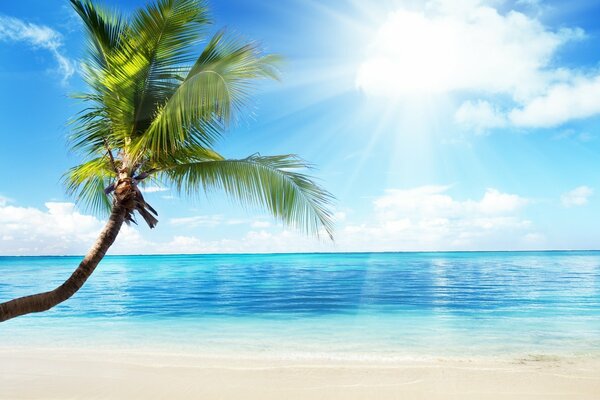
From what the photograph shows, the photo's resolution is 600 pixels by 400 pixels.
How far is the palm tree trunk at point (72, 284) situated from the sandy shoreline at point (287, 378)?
4.09 m

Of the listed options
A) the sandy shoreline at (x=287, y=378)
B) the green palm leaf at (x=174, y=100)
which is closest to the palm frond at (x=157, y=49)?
the green palm leaf at (x=174, y=100)

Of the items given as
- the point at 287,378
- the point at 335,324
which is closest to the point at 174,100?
the point at 287,378

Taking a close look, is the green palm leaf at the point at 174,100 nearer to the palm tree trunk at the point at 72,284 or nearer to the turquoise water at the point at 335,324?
the palm tree trunk at the point at 72,284

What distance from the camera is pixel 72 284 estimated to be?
4965 millimetres

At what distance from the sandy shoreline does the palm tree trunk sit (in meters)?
4.09

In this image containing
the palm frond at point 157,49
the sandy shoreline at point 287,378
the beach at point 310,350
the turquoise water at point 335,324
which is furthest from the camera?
the turquoise water at point 335,324

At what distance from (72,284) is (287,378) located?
5.40 meters

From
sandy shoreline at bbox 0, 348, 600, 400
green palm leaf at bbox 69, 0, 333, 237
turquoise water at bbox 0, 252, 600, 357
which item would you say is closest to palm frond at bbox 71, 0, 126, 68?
green palm leaf at bbox 69, 0, 333, 237

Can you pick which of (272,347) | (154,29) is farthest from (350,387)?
(154,29)

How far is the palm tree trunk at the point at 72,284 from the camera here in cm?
462

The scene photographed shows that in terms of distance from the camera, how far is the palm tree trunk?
4625mm

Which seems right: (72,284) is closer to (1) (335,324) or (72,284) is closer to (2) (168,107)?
(2) (168,107)

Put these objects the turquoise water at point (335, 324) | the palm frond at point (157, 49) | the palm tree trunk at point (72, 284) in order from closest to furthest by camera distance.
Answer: the palm tree trunk at point (72, 284)
the palm frond at point (157, 49)
the turquoise water at point (335, 324)

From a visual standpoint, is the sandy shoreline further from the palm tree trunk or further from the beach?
the palm tree trunk
